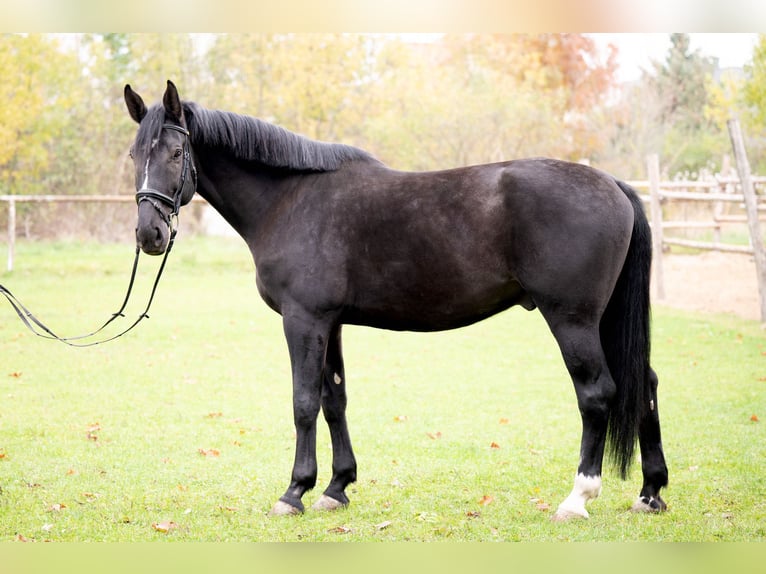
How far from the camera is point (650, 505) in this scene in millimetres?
3744

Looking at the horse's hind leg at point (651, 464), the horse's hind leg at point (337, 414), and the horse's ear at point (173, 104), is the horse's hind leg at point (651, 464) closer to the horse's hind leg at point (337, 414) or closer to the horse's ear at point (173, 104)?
the horse's hind leg at point (337, 414)

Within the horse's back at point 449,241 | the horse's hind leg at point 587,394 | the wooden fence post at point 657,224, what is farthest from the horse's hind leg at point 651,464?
the wooden fence post at point 657,224

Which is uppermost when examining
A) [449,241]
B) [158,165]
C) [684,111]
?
[684,111]

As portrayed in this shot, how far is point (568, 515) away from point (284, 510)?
1.32 meters

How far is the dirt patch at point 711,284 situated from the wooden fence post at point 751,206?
1053 mm

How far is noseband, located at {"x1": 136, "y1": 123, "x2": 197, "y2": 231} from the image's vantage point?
11.8 feet

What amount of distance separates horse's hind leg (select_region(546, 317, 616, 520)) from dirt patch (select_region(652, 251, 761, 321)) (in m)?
7.59

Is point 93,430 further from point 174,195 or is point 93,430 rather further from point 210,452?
point 174,195

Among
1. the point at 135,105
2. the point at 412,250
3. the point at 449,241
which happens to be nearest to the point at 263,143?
the point at 135,105

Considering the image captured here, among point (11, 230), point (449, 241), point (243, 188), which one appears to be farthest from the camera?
point (11, 230)

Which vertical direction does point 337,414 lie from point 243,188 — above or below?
below

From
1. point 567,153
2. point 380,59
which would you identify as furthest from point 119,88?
point 567,153

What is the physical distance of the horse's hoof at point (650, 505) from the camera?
3742 mm

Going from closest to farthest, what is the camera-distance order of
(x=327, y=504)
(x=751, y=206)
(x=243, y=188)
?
1. (x=327, y=504)
2. (x=243, y=188)
3. (x=751, y=206)
